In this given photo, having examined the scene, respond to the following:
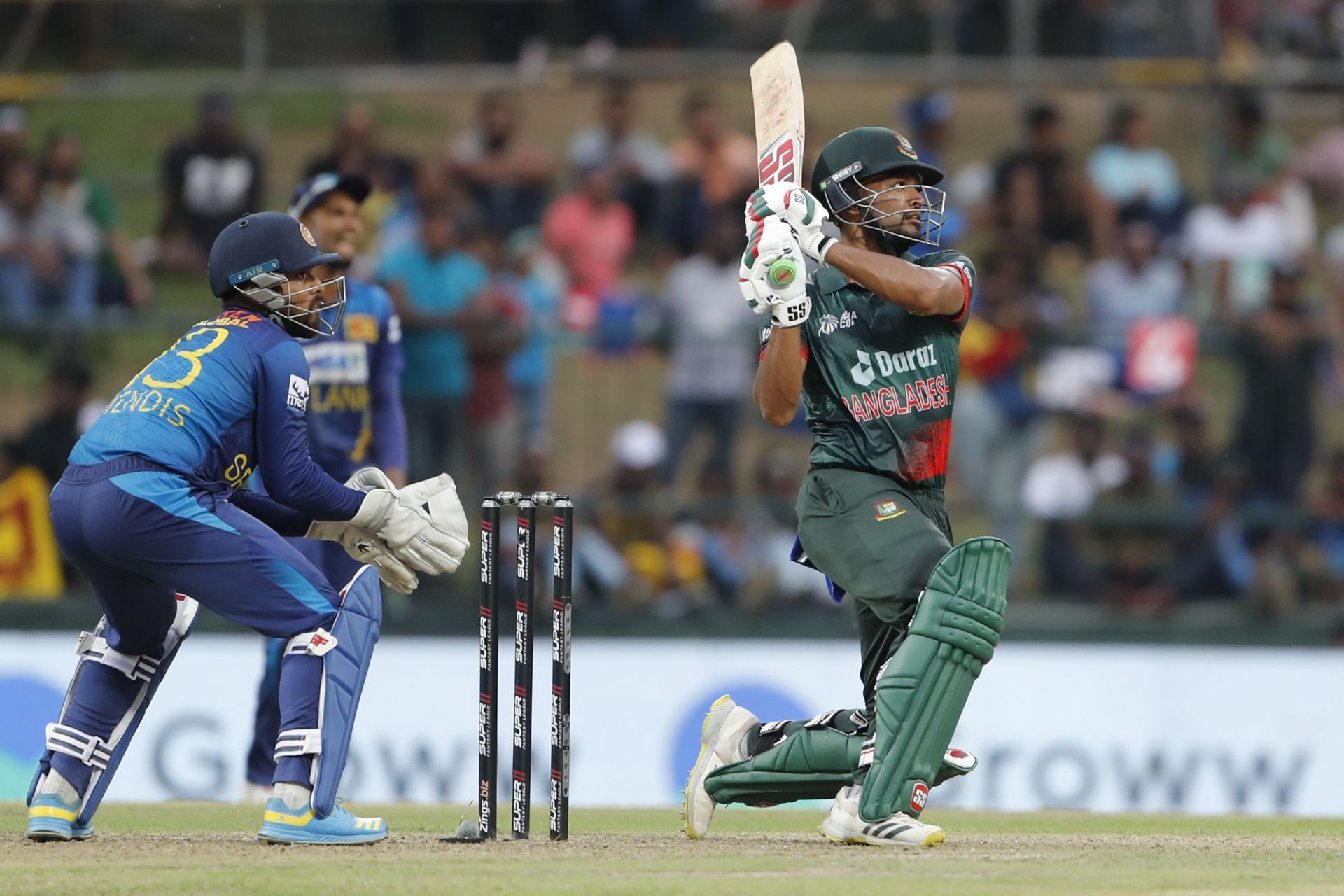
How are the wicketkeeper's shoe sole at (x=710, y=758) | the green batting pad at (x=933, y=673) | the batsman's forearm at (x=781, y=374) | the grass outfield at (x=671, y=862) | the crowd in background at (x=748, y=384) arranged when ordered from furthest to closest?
the crowd in background at (x=748, y=384), the wicketkeeper's shoe sole at (x=710, y=758), the batsman's forearm at (x=781, y=374), the green batting pad at (x=933, y=673), the grass outfield at (x=671, y=862)

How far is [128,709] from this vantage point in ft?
20.9

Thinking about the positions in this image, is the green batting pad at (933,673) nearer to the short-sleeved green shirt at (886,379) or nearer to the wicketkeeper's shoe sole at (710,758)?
the short-sleeved green shirt at (886,379)

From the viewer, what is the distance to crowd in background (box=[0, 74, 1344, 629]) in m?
11.4

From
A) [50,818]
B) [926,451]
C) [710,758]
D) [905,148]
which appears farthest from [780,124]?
Answer: [50,818]

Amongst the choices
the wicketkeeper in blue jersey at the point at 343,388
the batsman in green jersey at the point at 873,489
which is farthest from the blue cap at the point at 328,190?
the batsman in green jersey at the point at 873,489

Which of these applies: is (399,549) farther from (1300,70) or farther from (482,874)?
(1300,70)

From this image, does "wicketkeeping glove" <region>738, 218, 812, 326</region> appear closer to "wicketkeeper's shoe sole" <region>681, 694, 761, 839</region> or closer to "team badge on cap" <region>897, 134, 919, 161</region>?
"team badge on cap" <region>897, 134, 919, 161</region>

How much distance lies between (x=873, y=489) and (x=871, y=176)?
1112 mm

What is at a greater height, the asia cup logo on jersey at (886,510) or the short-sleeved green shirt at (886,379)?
the short-sleeved green shirt at (886,379)

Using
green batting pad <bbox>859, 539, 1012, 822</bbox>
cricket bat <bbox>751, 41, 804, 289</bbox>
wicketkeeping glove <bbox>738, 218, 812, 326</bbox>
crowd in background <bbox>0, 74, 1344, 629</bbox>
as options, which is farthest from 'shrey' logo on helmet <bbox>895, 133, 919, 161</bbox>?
crowd in background <bbox>0, 74, 1344, 629</bbox>

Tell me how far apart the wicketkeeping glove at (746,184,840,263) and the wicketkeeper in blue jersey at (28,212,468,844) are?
1569 millimetres

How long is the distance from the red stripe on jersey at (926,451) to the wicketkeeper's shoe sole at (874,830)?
113cm

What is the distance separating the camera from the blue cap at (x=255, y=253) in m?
6.25

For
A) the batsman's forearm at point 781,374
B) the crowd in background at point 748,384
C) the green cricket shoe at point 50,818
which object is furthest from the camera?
the crowd in background at point 748,384
